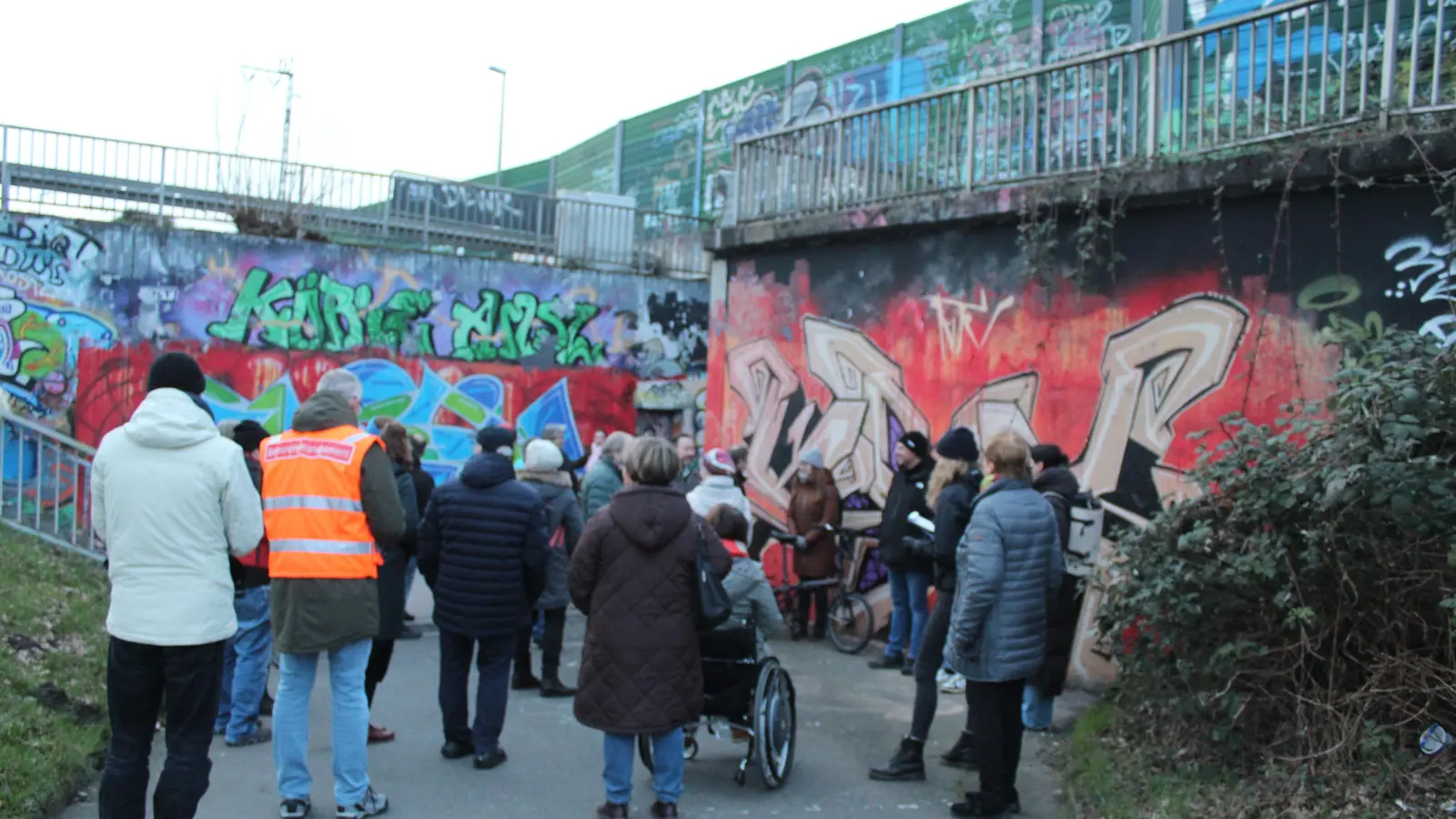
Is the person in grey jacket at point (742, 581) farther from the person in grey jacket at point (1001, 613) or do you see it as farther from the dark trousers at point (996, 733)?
the dark trousers at point (996, 733)

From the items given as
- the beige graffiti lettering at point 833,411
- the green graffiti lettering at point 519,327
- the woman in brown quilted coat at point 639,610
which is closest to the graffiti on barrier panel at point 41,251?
the green graffiti lettering at point 519,327

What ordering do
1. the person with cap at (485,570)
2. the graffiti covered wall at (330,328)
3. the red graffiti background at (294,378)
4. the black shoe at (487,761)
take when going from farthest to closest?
the red graffiti background at (294,378) < the graffiti covered wall at (330,328) < the black shoe at (487,761) < the person with cap at (485,570)

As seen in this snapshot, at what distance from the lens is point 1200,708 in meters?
5.81

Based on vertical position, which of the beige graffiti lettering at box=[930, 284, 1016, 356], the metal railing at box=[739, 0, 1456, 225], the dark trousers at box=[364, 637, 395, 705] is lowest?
the dark trousers at box=[364, 637, 395, 705]

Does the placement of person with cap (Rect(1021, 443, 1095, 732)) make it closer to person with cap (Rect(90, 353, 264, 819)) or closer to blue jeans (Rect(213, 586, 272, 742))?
blue jeans (Rect(213, 586, 272, 742))

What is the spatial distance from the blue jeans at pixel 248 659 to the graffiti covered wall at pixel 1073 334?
19.1 ft

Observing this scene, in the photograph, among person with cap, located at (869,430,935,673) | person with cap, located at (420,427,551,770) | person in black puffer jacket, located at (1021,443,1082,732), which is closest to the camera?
person with cap, located at (420,427,551,770)

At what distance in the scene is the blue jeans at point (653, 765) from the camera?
5.73m

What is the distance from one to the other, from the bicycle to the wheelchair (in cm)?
379

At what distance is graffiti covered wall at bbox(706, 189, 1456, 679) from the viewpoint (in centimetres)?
772

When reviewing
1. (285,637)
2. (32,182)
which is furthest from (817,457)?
(32,182)

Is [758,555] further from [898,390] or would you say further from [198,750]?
[198,750]

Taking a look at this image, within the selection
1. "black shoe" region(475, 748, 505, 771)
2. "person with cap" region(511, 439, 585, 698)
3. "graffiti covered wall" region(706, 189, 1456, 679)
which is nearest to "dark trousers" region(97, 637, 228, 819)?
"black shoe" region(475, 748, 505, 771)

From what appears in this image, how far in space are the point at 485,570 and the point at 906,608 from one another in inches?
182
